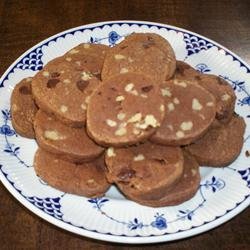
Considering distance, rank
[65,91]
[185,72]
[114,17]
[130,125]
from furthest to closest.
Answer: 1. [114,17]
2. [185,72]
3. [65,91]
4. [130,125]

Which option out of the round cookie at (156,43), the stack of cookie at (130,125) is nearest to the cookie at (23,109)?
the stack of cookie at (130,125)

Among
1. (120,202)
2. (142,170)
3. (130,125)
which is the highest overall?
(130,125)

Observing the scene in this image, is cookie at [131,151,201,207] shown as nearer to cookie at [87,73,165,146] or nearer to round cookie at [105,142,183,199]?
round cookie at [105,142,183,199]

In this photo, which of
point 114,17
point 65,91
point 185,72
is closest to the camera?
point 65,91

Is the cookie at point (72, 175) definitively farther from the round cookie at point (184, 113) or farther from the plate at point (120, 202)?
the round cookie at point (184, 113)

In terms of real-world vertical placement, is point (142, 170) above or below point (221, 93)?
below

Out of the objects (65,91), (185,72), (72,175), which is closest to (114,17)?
(185,72)

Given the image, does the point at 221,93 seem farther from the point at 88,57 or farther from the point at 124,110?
the point at 88,57

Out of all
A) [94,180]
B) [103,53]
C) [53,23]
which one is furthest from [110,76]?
[53,23]
